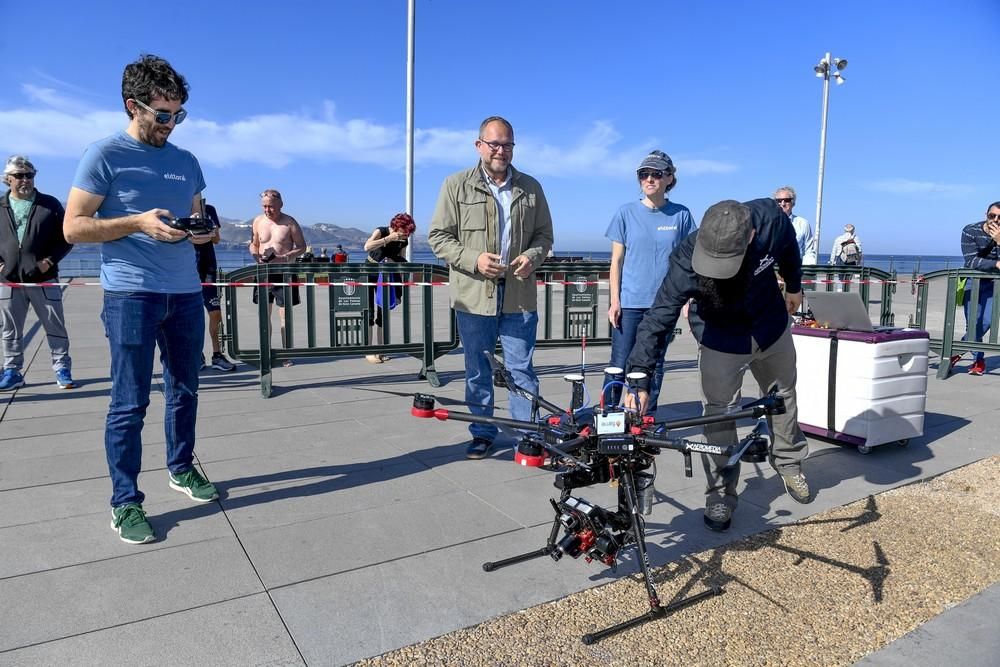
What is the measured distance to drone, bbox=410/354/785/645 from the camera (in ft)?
8.06

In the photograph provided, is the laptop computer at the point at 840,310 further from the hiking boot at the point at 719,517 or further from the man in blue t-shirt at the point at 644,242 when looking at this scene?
the hiking boot at the point at 719,517

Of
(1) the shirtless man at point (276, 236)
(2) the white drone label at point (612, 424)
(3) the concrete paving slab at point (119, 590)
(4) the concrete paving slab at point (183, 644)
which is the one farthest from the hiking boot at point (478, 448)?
(1) the shirtless man at point (276, 236)

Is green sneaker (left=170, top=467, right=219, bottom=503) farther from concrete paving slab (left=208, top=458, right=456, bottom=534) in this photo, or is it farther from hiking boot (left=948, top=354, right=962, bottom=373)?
hiking boot (left=948, top=354, right=962, bottom=373)

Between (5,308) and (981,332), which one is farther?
Result: (981,332)

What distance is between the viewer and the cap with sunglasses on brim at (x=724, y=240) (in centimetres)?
308

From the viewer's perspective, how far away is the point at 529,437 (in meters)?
2.66

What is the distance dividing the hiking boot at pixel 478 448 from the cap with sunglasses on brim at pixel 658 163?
2.19 meters

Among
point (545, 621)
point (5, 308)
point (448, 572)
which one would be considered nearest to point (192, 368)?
point (448, 572)

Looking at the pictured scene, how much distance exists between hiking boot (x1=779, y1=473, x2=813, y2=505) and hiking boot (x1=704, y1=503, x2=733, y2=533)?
57cm

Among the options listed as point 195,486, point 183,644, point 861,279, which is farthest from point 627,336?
point 861,279

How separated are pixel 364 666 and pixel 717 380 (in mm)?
2264

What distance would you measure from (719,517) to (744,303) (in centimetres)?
112

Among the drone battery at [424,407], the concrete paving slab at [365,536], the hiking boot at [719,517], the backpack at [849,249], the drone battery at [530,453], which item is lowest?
the concrete paving slab at [365,536]

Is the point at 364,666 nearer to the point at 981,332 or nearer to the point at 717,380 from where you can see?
the point at 717,380
